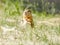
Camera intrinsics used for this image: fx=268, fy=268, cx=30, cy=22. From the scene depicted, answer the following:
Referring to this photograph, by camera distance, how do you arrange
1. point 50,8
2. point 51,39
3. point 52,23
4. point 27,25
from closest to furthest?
point 51,39, point 27,25, point 52,23, point 50,8

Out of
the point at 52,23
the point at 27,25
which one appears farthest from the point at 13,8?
the point at 27,25

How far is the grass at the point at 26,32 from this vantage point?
4.07 meters

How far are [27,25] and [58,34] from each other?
0.54 m

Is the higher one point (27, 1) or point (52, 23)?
point (27, 1)

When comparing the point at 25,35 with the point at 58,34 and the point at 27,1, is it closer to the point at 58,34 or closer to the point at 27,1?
the point at 58,34

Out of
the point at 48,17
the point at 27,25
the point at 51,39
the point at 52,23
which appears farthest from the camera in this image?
the point at 48,17

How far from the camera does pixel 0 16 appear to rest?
17.9 feet

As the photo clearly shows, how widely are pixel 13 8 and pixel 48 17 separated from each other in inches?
32.0

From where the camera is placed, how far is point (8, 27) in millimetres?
4766

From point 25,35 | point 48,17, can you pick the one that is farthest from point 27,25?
point 48,17

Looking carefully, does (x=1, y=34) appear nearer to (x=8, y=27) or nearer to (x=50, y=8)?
(x=8, y=27)

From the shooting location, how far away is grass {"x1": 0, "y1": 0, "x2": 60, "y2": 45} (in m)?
4.07

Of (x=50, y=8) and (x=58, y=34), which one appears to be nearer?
(x=58, y=34)

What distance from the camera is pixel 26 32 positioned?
4375mm
